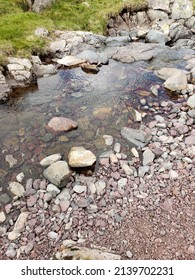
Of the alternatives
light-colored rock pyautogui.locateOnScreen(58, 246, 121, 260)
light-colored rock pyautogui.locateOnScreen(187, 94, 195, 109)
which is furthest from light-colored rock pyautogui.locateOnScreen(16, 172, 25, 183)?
light-colored rock pyautogui.locateOnScreen(187, 94, 195, 109)

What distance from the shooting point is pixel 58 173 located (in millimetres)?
7027

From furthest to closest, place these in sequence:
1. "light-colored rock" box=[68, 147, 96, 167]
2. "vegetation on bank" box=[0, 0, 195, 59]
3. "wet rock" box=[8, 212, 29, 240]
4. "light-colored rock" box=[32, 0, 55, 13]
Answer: "light-colored rock" box=[32, 0, 55, 13] < "vegetation on bank" box=[0, 0, 195, 59] < "light-colored rock" box=[68, 147, 96, 167] < "wet rock" box=[8, 212, 29, 240]

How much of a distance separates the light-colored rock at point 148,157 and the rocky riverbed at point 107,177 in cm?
3

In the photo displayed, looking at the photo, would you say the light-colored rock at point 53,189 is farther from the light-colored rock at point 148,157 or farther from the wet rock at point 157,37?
the wet rock at point 157,37

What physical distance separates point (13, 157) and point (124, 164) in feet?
10.1

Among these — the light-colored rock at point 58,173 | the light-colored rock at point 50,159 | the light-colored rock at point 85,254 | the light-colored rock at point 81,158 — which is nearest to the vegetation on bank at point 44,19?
the light-colored rock at point 50,159

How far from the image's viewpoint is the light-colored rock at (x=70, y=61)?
12859mm

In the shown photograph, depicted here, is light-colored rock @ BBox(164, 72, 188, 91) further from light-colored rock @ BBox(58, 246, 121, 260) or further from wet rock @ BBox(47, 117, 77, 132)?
light-colored rock @ BBox(58, 246, 121, 260)

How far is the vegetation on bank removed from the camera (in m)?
13.4

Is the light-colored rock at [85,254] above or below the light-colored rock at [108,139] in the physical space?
below

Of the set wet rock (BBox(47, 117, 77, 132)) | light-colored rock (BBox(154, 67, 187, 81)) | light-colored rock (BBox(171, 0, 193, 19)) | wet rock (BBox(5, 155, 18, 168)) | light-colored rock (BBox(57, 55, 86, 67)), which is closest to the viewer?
wet rock (BBox(5, 155, 18, 168))

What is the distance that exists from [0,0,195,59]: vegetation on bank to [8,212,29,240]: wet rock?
27.5 feet

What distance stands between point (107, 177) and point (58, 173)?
1.23 meters

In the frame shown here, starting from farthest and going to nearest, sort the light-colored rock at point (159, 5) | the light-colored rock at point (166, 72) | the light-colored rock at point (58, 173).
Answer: the light-colored rock at point (159, 5)
the light-colored rock at point (166, 72)
the light-colored rock at point (58, 173)
